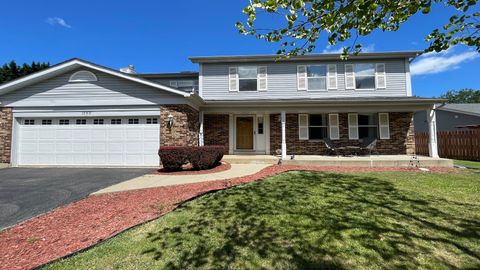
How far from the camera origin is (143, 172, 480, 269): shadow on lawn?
3031mm

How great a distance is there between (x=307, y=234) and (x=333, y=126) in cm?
1066

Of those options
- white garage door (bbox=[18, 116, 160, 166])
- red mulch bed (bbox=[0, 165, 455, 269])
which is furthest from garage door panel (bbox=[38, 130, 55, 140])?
red mulch bed (bbox=[0, 165, 455, 269])

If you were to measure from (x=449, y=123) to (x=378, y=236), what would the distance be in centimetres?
2581

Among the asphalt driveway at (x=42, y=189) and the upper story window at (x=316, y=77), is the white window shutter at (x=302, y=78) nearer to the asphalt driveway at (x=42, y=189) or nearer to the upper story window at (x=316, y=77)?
the upper story window at (x=316, y=77)

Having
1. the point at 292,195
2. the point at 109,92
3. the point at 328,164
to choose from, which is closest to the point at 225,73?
the point at 109,92

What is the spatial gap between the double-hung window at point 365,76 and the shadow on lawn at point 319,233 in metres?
9.38

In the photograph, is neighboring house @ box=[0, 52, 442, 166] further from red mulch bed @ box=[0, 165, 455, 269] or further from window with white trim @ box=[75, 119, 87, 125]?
red mulch bed @ box=[0, 165, 455, 269]

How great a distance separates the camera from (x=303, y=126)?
13.6 m

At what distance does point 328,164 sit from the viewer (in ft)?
34.8

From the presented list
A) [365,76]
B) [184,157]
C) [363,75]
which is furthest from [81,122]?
[365,76]

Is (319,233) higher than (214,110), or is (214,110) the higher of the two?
(214,110)

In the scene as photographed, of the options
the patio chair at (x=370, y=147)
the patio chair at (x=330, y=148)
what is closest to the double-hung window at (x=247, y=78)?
the patio chair at (x=330, y=148)

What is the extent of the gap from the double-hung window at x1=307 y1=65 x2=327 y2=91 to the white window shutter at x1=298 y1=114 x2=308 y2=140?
1708 millimetres

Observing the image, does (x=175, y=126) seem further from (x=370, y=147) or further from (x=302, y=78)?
(x=370, y=147)
